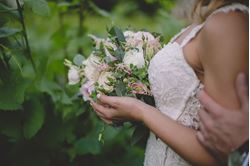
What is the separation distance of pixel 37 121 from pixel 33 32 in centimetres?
192

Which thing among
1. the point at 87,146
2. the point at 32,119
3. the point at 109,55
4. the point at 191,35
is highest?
the point at 191,35

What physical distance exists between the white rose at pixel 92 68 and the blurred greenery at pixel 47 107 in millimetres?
180

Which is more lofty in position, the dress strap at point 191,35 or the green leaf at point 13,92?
the dress strap at point 191,35

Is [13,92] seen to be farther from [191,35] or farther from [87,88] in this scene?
[191,35]

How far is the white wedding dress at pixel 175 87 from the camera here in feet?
4.97

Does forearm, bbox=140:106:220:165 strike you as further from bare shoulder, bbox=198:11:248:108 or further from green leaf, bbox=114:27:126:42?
green leaf, bbox=114:27:126:42

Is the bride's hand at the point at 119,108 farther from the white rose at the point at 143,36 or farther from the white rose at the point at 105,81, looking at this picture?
the white rose at the point at 143,36

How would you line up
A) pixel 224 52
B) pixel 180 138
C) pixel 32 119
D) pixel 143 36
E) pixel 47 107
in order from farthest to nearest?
pixel 47 107
pixel 32 119
pixel 143 36
pixel 180 138
pixel 224 52

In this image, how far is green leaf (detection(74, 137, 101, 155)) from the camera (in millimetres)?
2387

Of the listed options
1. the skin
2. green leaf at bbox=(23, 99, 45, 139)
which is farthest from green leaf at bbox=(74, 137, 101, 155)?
the skin

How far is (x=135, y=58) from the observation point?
1.75 m

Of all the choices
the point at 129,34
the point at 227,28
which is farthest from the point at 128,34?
the point at 227,28

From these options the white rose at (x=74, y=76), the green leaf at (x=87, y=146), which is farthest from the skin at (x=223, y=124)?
the green leaf at (x=87, y=146)

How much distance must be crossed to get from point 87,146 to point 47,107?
9.5 inches
